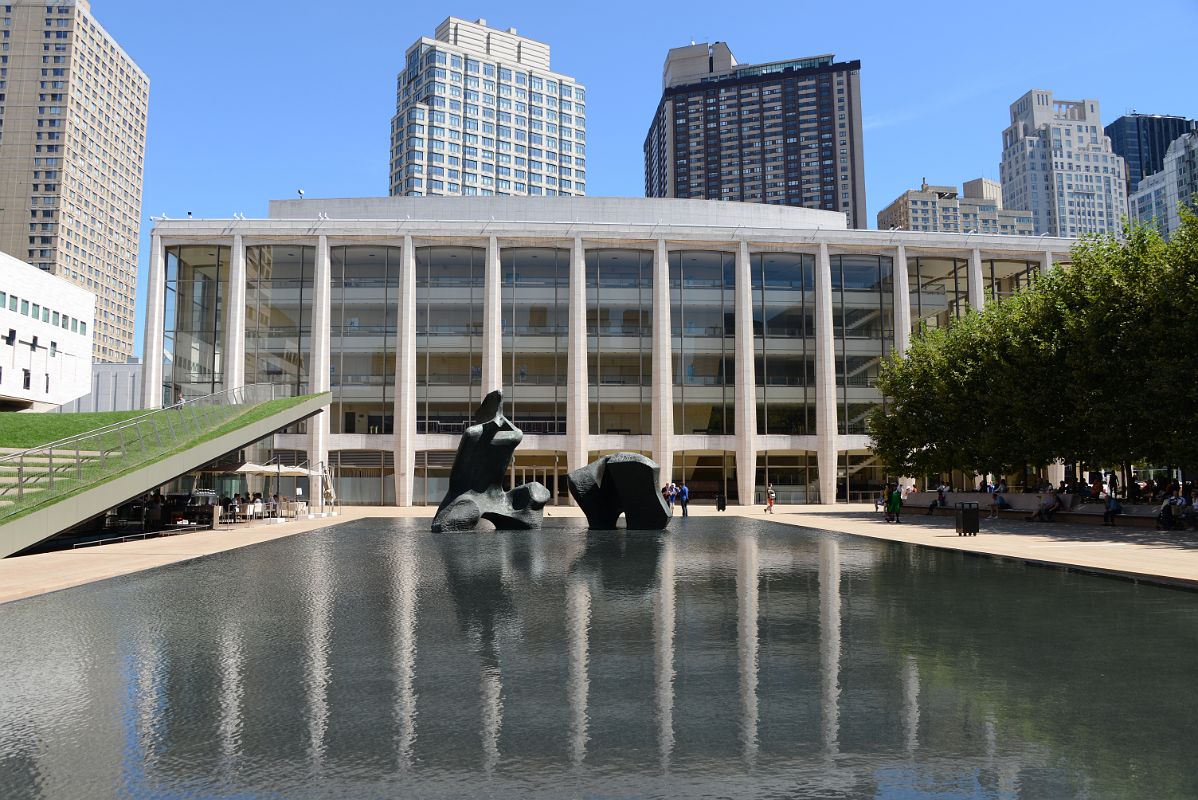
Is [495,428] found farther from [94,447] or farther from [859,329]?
[859,329]

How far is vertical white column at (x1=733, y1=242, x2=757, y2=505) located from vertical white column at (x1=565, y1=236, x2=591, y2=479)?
987 centimetres

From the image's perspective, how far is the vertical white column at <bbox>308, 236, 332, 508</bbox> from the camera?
52.2m

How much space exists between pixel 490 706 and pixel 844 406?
171 ft

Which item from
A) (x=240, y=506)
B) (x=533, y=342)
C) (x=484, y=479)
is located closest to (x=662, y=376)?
(x=533, y=342)

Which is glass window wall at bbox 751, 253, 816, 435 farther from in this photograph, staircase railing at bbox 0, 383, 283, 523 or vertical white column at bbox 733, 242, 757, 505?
staircase railing at bbox 0, 383, 283, 523

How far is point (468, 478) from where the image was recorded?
91.4 ft

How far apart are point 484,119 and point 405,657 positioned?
5563 inches

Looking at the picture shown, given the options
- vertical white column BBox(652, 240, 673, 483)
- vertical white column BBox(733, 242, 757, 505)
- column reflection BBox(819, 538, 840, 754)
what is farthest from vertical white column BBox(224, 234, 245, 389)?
column reflection BBox(819, 538, 840, 754)

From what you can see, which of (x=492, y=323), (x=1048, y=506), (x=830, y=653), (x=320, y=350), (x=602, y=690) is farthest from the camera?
(x=492, y=323)

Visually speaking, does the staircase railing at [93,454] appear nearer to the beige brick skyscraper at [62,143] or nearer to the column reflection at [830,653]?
the column reflection at [830,653]

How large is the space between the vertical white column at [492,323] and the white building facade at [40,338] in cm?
3002

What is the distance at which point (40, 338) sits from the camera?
2260 inches

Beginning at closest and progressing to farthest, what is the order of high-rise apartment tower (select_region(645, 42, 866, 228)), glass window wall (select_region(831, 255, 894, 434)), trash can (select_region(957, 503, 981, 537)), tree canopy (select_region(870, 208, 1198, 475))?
1. trash can (select_region(957, 503, 981, 537))
2. tree canopy (select_region(870, 208, 1198, 475))
3. glass window wall (select_region(831, 255, 894, 434))
4. high-rise apartment tower (select_region(645, 42, 866, 228))

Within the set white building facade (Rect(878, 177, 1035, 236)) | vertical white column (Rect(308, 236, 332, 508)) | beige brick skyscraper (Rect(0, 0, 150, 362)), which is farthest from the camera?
white building facade (Rect(878, 177, 1035, 236))
